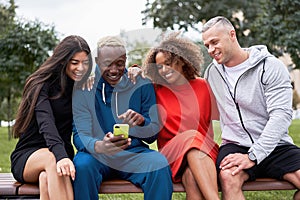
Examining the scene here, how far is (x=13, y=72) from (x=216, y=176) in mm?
8587

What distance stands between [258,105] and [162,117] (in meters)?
0.66

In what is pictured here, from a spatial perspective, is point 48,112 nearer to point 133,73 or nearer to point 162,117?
point 133,73

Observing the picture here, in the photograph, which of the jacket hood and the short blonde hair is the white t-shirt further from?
the short blonde hair

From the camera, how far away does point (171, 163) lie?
3342mm

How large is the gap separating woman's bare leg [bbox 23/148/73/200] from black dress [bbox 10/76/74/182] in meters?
0.06

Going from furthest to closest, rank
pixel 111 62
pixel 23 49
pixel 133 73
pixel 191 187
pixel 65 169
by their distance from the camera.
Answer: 1. pixel 23 49
2. pixel 133 73
3. pixel 111 62
4. pixel 191 187
5. pixel 65 169

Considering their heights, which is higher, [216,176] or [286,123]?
[286,123]

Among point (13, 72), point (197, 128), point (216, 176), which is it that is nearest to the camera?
point (216, 176)

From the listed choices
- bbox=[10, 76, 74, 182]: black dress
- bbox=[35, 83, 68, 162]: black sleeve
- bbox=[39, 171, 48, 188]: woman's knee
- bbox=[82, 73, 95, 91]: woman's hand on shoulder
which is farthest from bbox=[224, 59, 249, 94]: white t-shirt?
bbox=[39, 171, 48, 188]: woman's knee

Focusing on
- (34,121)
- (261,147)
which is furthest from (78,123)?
(261,147)

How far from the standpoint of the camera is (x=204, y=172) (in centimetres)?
317

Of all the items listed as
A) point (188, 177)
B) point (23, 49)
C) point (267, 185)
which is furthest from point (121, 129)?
point (23, 49)

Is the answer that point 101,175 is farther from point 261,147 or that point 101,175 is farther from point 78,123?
point 261,147

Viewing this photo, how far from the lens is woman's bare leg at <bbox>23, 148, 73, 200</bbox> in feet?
9.99
